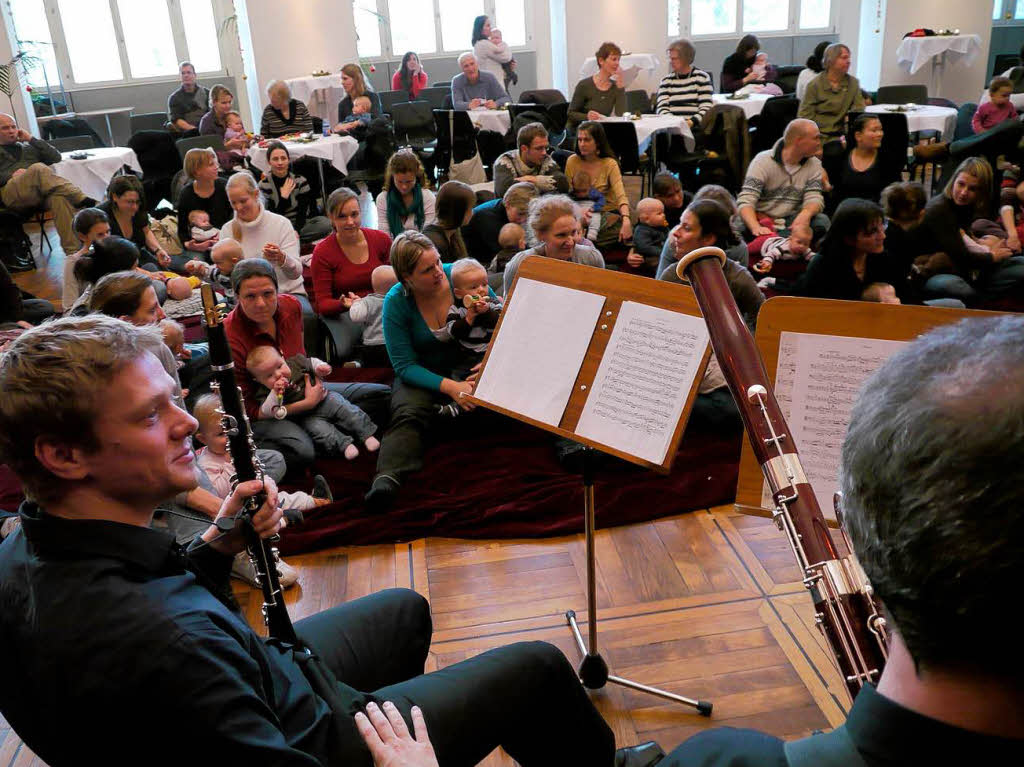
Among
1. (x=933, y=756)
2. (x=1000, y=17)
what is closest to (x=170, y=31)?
(x=1000, y=17)

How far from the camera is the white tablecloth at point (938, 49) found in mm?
10406

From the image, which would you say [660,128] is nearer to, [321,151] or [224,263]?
[321,151]

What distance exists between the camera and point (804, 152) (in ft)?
18.1

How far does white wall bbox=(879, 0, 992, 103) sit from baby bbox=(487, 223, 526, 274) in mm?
8543

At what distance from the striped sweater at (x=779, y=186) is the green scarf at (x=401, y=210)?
2.11 metres

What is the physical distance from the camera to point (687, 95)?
Result: 25.5 ft

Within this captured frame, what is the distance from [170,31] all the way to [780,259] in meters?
10.1

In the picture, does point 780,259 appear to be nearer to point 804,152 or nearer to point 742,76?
point 804,152

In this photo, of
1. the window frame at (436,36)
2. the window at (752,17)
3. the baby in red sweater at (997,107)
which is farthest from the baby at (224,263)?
the window at (752,17)

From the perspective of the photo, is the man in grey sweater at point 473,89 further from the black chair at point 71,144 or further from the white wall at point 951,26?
the white wall at point 951,26

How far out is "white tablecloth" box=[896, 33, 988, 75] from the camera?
10.4 metres

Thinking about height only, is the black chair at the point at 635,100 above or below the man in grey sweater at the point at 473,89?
below

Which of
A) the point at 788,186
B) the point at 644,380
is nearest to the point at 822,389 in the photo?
the point at 644,380

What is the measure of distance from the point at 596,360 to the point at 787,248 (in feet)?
12.1
